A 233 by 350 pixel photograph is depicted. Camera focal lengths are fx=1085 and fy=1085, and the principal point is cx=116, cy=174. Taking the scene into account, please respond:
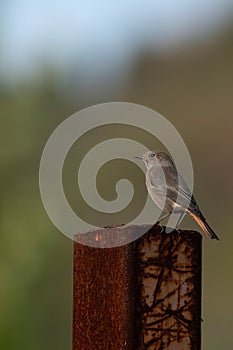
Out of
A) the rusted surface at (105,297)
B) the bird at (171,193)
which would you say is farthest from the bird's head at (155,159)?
the rusted surface at (105,297)

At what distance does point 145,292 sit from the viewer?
6.82ft

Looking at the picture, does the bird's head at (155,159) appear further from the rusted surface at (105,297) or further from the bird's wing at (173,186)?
the rusted surface at (105,297)

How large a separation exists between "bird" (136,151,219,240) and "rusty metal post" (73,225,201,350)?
4.08 ft

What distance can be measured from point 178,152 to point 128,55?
60.6 ft

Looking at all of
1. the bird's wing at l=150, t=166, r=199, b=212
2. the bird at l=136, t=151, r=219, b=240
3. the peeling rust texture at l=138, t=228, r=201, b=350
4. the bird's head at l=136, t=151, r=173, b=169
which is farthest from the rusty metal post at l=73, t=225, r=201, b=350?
the bird's head at l=136, t=151, r=173, b=169

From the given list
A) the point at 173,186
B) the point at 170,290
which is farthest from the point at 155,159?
the point at 170,290

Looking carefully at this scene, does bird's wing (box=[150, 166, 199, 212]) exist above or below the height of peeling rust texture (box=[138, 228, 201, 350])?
above

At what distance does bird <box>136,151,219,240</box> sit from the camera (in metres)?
3.59

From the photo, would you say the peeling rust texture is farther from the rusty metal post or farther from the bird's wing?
the bird's wing

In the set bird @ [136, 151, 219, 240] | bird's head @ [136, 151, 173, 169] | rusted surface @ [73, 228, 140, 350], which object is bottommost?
rusted surface @ [73, 228, 140, 350]

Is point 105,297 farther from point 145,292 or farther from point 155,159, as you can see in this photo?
point 155,159

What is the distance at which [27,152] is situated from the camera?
8.35 metres

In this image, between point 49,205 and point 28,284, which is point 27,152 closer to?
point 28,284

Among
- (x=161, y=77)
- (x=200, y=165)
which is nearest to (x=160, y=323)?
(x=200, y=165)
